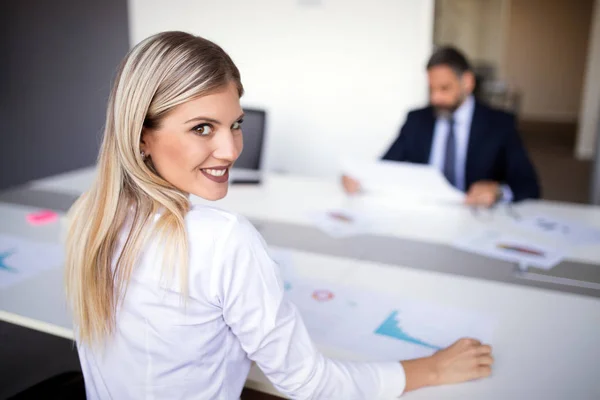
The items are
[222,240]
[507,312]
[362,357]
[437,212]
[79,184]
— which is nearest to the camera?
[222,240]

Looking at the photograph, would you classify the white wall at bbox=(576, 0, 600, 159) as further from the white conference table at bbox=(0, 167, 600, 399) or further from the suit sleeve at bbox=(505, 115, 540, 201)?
the white conference table at bbox=(0, 167, 600, 399)

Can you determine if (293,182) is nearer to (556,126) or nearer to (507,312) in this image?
(507,312)

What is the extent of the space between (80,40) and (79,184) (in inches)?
91.5

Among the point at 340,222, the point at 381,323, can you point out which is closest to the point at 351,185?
the point at 340,222

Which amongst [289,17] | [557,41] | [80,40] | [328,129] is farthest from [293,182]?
[557,41]

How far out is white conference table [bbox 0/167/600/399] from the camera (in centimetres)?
108

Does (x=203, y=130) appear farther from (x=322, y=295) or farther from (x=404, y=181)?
(x=404, y=181)

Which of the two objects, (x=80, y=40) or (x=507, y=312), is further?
(x=80, y=40)

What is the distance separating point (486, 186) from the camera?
2236 mm

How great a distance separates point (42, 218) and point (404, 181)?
1419mm

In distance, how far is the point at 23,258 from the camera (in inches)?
67.2

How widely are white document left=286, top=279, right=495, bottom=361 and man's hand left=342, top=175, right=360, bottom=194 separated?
985 mm

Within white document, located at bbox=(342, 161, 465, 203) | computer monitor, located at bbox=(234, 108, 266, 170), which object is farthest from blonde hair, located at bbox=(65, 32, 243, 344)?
computer monitor, located at bbox=(234, 108, 266, 170)

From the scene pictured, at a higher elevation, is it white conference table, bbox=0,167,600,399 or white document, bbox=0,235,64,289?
white conference table, bbox=0,167,600,399
